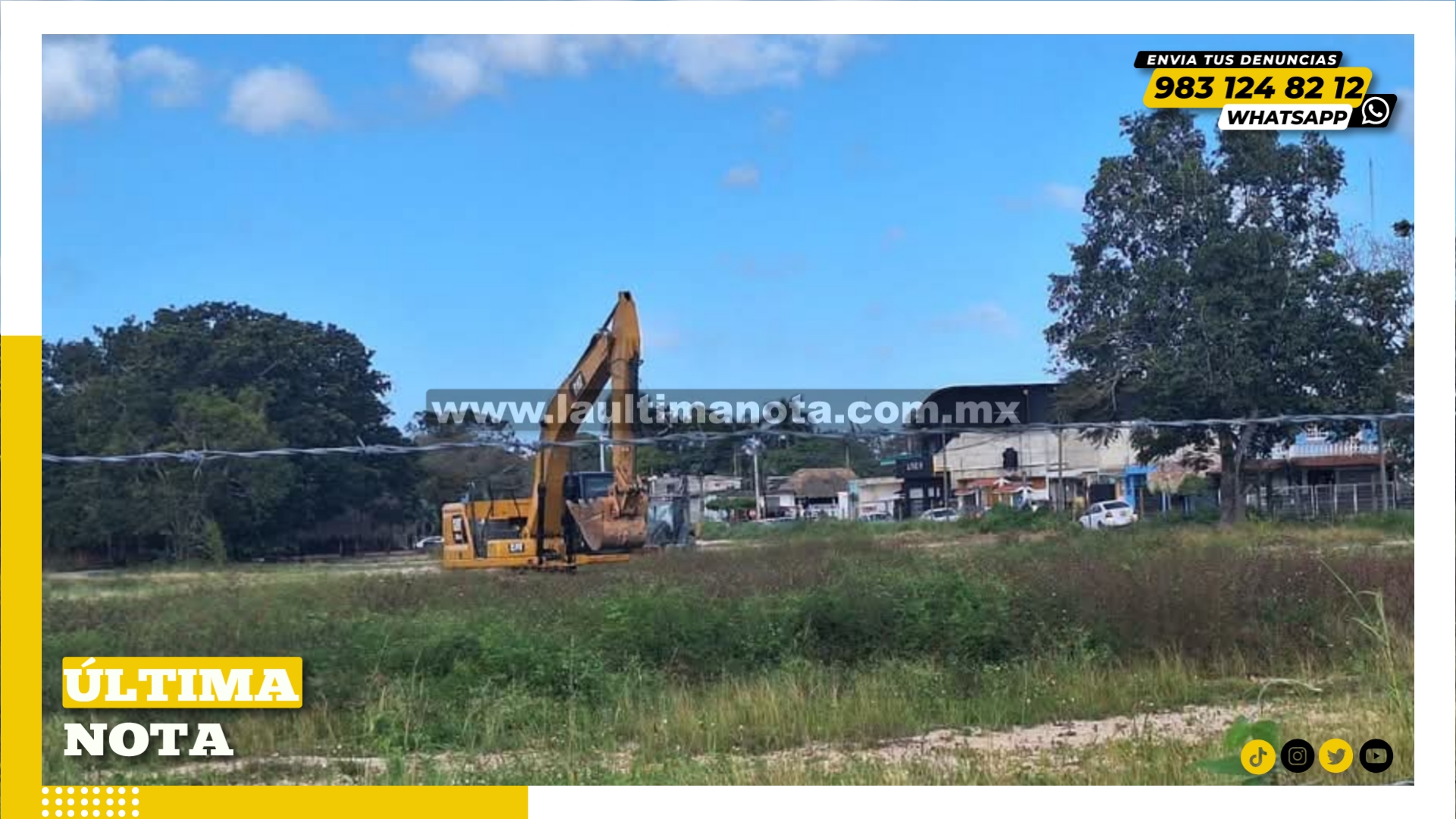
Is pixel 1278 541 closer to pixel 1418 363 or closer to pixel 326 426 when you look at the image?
pixel 1418 363

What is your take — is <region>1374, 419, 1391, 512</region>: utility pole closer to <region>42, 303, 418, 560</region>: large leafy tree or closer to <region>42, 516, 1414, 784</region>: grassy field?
<region>42, 516, 1414, 784</region>: grassy field

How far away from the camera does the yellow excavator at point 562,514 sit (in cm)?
502

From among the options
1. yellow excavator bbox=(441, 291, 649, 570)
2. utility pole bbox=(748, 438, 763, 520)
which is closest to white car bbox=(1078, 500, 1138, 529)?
utility pole bbox=(748, 438, 763, 520)

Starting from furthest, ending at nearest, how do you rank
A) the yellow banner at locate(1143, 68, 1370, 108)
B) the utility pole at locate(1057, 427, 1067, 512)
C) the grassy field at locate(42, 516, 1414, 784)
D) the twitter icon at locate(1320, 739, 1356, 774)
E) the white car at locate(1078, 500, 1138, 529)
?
the white car at locate(1078, 500, 1138, 529)
the utility pole at locate(1057, 427, 1067, 512)
the grassy field at locate(42, 516, 1414, 784)
the twitter icon at locate(1320, 739, 1356, 774)
the yellow banner at locate(1143, 68, 1370, 108)

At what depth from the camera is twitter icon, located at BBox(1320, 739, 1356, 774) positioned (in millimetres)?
4637

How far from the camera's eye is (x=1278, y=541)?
5059mm

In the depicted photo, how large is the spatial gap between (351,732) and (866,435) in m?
1.94

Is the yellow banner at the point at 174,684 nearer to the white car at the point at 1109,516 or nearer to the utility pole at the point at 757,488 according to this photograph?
the utility pole at the point at 757,488

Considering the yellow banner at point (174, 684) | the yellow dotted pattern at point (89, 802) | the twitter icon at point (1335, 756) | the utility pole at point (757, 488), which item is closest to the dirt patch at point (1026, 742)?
the twitter icon at point (1335, 756)

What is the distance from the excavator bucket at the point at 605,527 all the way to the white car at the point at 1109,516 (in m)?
1.52

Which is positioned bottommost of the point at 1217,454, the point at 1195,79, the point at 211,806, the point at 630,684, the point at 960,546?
the point at 211,806

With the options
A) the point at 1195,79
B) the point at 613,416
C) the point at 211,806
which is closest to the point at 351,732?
the point at 211,806

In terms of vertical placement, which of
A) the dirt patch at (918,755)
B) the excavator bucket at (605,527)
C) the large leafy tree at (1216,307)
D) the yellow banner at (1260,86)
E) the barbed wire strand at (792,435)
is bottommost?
the dirt patch at (918,755)

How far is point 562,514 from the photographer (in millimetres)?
5301
